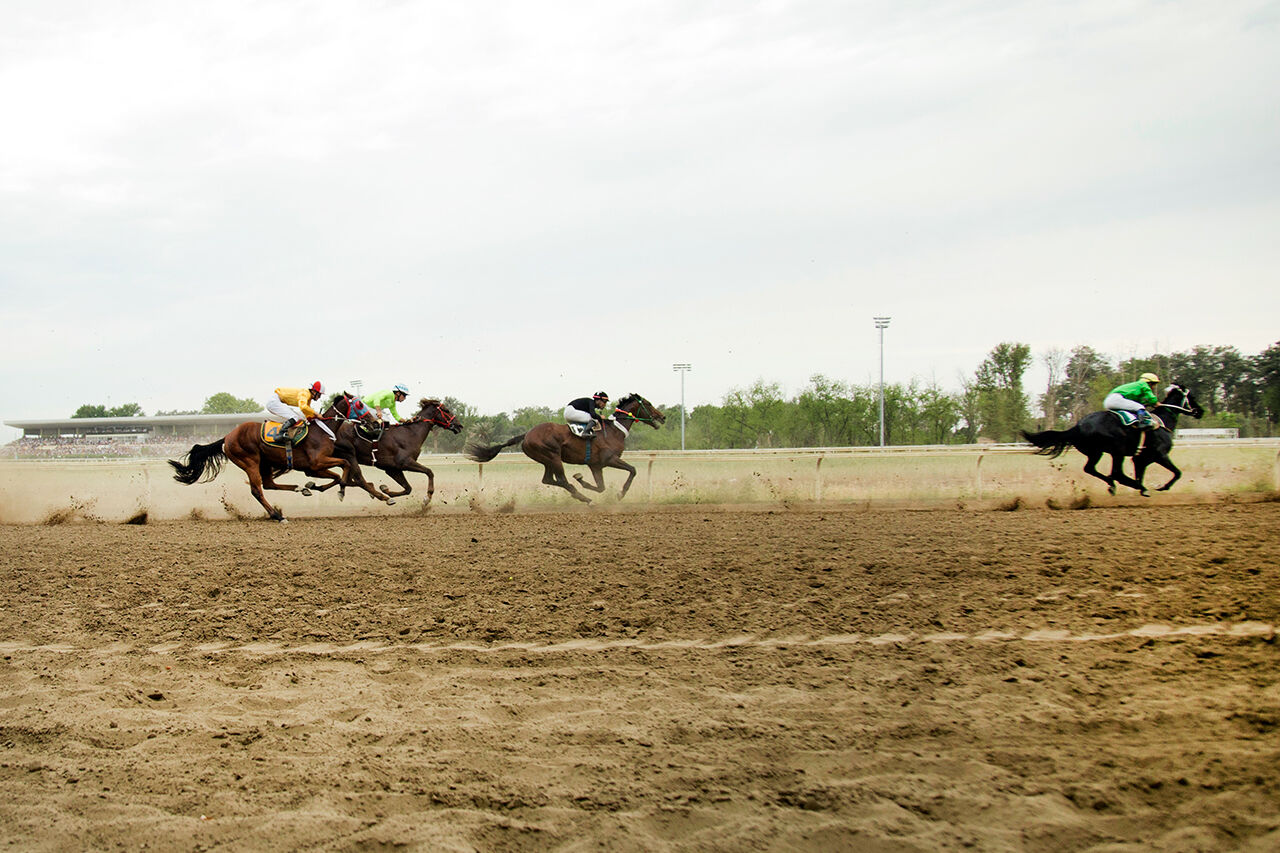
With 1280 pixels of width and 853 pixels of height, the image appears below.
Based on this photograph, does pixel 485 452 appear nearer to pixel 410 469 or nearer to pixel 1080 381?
pixel 410 469

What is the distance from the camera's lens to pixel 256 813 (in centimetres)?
343

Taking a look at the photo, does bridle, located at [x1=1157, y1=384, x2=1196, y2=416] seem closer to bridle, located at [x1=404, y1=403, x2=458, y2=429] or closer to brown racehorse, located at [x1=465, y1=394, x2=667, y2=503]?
brown racehorse, located at [x1=465, y1=394, x2=667, y2=503]

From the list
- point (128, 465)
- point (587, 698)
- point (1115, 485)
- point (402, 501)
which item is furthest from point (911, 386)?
point (587, 698)

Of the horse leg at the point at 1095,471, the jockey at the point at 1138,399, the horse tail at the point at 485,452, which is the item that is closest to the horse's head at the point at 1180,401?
the jockey at the point at 1138,399

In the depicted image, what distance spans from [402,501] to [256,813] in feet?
→ 46.6

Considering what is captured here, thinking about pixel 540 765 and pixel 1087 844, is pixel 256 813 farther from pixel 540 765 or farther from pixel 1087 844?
pixel 1087 844

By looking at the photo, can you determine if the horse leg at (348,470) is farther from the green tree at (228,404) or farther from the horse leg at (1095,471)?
the green tree at (228,404)

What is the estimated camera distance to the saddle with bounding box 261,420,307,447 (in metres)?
15.0

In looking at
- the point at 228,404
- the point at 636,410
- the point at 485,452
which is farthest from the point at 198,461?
A: the point at 228,404

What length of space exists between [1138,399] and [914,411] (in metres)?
19.5

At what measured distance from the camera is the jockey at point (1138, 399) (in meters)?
14.3

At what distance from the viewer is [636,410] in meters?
17.2

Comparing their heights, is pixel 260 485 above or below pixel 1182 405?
below

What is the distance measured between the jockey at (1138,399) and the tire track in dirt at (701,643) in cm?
982
